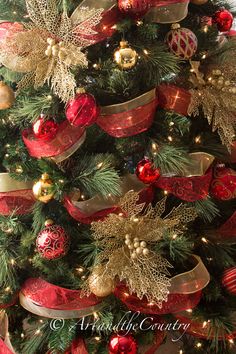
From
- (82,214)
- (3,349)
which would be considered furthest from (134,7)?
(3,349)

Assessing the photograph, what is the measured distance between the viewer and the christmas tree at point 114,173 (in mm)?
672

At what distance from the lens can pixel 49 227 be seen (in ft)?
2.39

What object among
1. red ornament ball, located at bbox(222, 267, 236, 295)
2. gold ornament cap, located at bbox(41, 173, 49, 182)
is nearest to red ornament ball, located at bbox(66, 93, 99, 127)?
gold ornament cap, located at bbox(41, 173, 49, 182)

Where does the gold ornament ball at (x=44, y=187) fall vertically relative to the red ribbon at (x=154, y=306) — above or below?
above

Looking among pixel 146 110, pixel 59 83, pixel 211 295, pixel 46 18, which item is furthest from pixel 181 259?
pixel 46 18

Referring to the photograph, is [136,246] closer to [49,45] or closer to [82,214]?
[82,214]

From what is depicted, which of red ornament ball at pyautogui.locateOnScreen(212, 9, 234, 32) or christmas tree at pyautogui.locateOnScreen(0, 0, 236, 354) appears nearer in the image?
christmas tree at pyautogui.locateOnScreen(0, 0, 236, 354)

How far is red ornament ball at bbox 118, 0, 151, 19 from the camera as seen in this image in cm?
66

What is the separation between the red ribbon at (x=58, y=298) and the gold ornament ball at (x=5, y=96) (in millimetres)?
370

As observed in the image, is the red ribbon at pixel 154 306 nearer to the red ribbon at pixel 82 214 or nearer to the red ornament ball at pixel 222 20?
the red ribbon at pixel 82 214

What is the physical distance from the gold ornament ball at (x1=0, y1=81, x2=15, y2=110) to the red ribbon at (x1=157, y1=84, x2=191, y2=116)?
30 cm

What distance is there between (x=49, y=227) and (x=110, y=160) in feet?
0.59

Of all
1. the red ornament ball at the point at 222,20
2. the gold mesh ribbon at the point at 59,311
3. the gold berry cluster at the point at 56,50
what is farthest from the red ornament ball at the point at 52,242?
the red ornament ball at the point at 222,20

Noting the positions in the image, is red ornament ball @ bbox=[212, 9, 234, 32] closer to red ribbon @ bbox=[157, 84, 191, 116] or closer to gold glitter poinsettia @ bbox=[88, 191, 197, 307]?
red ribbon @ bbox=[157, 84, 191, 116]
